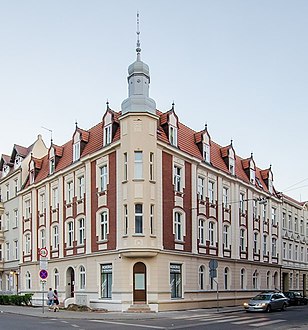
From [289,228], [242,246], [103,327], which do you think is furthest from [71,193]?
[289,228]

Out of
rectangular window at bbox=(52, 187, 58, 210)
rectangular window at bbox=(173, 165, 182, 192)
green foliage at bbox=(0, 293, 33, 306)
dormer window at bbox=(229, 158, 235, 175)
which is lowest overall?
green foliage at bbox=(0, 293, 33, 306)

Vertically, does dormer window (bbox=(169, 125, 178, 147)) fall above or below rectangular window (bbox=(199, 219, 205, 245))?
above

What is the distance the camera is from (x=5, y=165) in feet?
184

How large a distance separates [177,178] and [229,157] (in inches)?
382

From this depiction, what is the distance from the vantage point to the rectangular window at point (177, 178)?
3547 centimetres

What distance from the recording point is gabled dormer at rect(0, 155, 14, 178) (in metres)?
55.4

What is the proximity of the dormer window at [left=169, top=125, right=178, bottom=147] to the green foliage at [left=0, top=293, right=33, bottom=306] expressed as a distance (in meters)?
17.5

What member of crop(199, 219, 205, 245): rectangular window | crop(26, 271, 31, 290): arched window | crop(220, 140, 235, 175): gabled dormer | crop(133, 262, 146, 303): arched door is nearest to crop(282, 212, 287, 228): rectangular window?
crop(220, 140, 235, 175): gabled dormer

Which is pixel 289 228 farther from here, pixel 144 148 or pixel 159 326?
pixel 159 326

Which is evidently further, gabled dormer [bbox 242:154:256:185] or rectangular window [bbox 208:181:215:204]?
gabled dormer [bbox 242:154:256:185]

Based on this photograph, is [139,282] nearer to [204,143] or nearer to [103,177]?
[103,177]

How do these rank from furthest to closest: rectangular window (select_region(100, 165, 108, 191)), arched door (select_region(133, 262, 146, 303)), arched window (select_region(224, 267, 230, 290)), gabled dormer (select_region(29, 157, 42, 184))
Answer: gabled dormer (select_region(29, 157, 42, 184))
arched window (select_region(224, 267, 230, 290))
rectangular window (select_region(100, 165, 108, 191))
arched door (select_region(133, 262, 146, 303))

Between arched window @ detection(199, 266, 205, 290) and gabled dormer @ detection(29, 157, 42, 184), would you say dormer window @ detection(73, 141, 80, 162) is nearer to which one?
gabled dormer @ detection(29, 157, 42, 184)

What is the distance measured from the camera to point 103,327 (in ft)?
73.3
